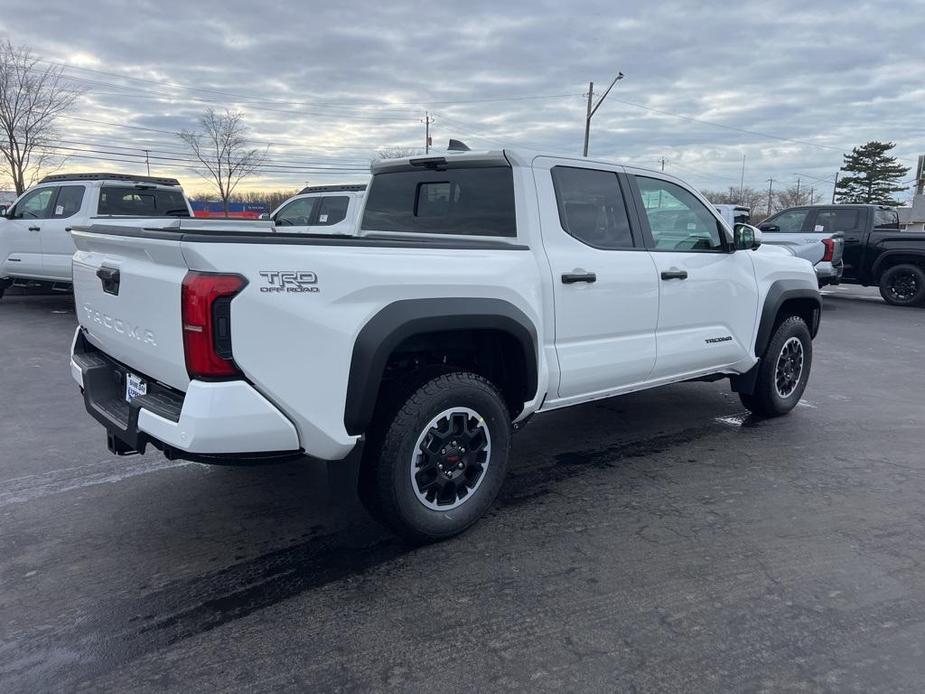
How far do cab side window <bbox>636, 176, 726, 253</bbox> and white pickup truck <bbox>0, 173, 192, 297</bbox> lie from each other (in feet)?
27.2

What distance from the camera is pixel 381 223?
4621 mm

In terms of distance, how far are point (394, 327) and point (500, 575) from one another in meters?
1.22

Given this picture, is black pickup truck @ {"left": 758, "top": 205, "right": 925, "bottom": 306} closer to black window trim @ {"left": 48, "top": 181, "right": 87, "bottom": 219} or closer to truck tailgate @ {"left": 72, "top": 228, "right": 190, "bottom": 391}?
black window trim @ {"left": 48, "top": 181, "right": 87, "bottom": 219}

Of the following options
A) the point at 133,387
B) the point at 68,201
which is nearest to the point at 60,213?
the point at 68,201

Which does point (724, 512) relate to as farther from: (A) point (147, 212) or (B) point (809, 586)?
(A) point (147, 212)

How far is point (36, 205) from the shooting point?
10.6 m

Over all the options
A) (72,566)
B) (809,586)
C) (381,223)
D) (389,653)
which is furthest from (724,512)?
(72,566)

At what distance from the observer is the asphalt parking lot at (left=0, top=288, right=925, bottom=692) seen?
8.16ft

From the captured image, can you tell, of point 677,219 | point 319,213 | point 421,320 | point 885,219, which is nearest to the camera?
point 421,320

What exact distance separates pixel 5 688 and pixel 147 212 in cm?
949

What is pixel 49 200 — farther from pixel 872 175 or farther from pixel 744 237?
pixel 872 175

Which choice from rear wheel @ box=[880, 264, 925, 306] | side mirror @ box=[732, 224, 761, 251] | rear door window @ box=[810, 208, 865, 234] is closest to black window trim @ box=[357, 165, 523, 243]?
side mirror @ box=[732, 224, 761, 251]

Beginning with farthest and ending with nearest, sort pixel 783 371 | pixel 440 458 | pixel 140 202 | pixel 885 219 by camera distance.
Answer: pixel 885 219, pixel 140 202, pixel 783 371, pixel 440 458

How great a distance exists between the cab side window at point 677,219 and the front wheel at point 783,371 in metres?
1.10
